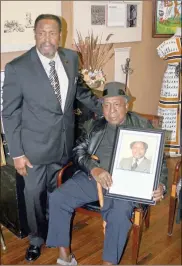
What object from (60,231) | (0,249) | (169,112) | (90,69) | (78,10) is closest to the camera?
(60,231)

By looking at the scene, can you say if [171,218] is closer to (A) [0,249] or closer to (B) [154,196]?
(B) [154,196]

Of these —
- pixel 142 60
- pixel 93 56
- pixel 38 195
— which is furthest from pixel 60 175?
pixel 142 60

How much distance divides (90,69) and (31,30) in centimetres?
50

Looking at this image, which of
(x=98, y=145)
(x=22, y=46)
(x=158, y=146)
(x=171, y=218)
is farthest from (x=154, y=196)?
(x=22, y=46)

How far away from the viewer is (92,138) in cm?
211

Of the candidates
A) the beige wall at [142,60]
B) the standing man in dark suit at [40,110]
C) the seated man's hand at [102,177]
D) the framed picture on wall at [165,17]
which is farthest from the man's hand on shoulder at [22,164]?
the framed picture on wall at [165,17]

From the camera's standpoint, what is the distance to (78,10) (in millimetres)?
2615

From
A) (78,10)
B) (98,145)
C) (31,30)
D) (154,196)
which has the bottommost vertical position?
(154,196)

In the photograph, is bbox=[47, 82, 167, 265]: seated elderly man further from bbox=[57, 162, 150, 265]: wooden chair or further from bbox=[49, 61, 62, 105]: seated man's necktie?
bbox=[49, 61, 62, 105]: seated man's necktie

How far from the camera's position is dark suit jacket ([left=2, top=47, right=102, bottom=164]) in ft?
6.11

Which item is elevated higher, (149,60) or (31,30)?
(31,30)

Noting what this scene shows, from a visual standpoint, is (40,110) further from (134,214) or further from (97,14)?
(97,14)

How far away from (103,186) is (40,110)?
570 millimetres

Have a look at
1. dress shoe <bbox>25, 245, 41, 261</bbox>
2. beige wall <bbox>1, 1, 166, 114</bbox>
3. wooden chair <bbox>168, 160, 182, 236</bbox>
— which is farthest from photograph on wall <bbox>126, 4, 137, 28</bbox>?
dress shoe <bbox>25, 245, 41, 261</bbox>
